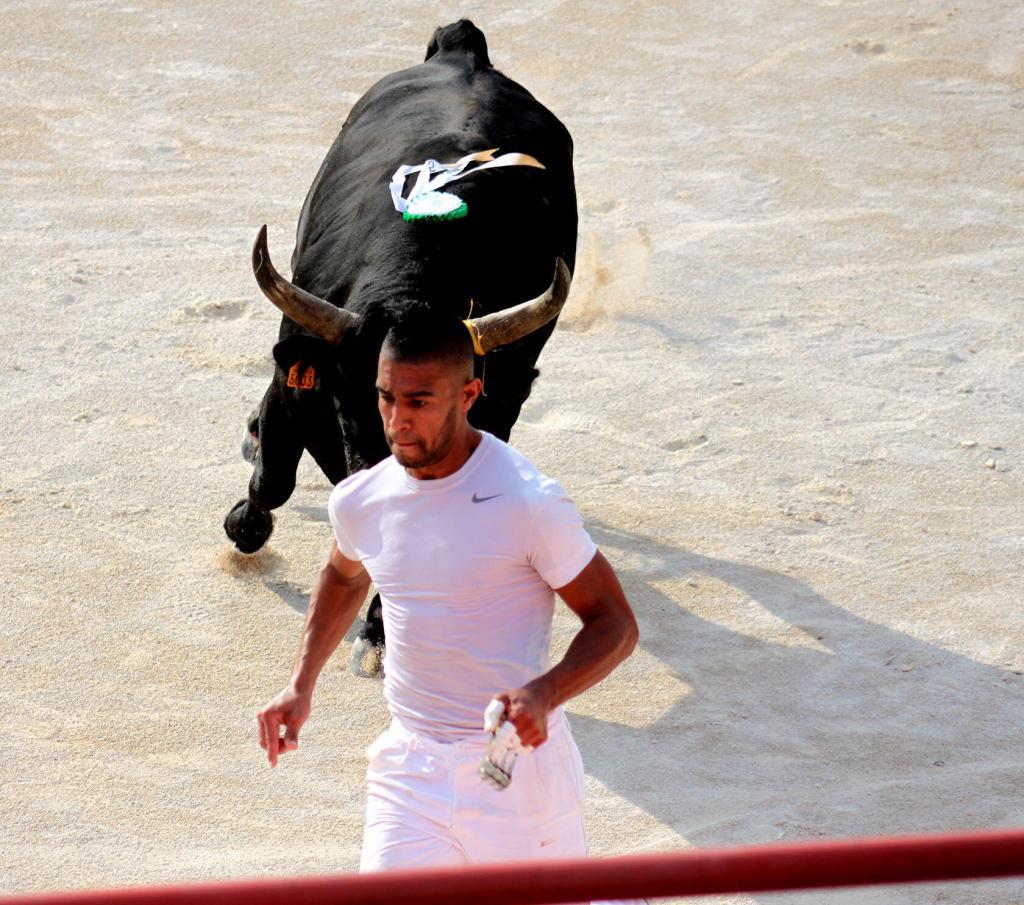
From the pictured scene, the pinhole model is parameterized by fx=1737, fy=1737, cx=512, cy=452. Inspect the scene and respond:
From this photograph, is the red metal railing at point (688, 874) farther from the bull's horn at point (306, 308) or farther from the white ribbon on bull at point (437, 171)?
the white ribbon on bull at point (437, 171)

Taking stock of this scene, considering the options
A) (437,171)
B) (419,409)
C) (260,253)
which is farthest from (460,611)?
(437,171)

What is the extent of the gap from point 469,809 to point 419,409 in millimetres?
840

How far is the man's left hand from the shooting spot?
316cm

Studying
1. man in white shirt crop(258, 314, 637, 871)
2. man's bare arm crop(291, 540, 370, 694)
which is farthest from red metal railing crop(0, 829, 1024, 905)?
man's bare arm crop(291, 540, 370, 694)

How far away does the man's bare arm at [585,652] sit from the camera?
10.4 feet

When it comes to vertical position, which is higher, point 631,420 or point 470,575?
point 470,575

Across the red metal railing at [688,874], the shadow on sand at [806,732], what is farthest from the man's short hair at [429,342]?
the shadow on sand at [806,732]

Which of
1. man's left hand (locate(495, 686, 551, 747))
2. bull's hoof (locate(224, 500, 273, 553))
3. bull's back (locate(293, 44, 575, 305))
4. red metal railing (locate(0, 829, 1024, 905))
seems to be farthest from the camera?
bull's hoof (locate(224, 500, 273, 553))

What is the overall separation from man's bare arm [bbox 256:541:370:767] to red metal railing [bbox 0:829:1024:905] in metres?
1.65

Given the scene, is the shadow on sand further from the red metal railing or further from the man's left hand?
the red metal railing

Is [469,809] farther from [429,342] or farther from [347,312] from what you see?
[347,312]

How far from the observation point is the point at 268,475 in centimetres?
655

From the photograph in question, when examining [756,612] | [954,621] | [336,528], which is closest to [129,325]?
[756,612]

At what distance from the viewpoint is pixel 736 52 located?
504 inches
